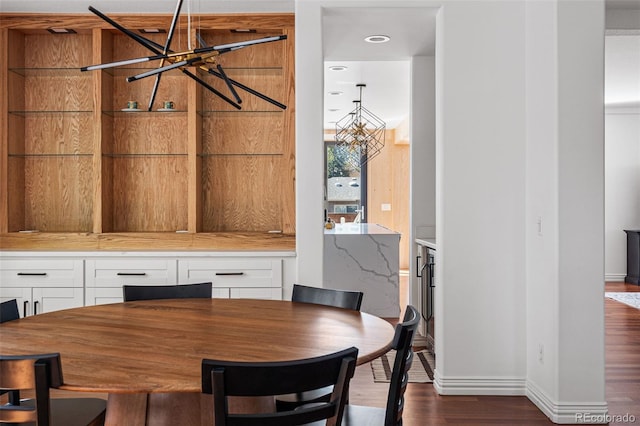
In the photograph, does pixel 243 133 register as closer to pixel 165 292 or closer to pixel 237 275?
pixel 237 275

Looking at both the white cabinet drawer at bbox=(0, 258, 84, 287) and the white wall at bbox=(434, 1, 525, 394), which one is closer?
the white wall at bbox=(434, 1, 525, 394)

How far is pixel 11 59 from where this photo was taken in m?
4.26

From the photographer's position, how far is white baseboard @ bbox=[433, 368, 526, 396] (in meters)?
3.68

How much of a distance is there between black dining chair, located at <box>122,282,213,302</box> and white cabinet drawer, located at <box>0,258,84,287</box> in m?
1.12

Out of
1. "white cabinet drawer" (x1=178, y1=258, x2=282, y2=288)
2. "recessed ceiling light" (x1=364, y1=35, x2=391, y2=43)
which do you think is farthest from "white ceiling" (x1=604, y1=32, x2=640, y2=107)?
"white cabinet drawer" (x1=178, y1=258, x2=282, y2=288)

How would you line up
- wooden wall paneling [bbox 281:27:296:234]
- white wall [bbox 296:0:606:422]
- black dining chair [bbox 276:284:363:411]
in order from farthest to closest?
wooden wall paneling [bbox 281:27:296:234]
white wall [bbox 296:0:606:422]
black dining chair [bbox 276:284:363:411]

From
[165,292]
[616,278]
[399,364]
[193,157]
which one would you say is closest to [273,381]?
[399,364]

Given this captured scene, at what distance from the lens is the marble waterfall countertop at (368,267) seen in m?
6.06

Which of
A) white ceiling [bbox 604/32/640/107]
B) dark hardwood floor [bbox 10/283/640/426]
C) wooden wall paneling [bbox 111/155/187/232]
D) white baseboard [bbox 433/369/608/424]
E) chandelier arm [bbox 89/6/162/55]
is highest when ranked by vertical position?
white ceiling [bbox 604/32/640/107]

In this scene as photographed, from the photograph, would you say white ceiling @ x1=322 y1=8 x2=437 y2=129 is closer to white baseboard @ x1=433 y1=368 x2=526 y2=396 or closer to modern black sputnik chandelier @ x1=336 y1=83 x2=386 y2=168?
modern black sputnik chandelier @ x1=336 y1=83 x2=386 y2=168

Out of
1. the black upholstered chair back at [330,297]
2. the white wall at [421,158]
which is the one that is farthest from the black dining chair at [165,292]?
the white wall at [421,158]

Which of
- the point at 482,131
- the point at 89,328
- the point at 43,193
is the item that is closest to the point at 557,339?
the point at 482,131

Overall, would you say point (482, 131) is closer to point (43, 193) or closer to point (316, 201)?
point (316, 201)

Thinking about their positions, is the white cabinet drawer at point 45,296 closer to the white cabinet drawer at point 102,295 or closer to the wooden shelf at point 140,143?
the white cabinet drawer at point 102,295
